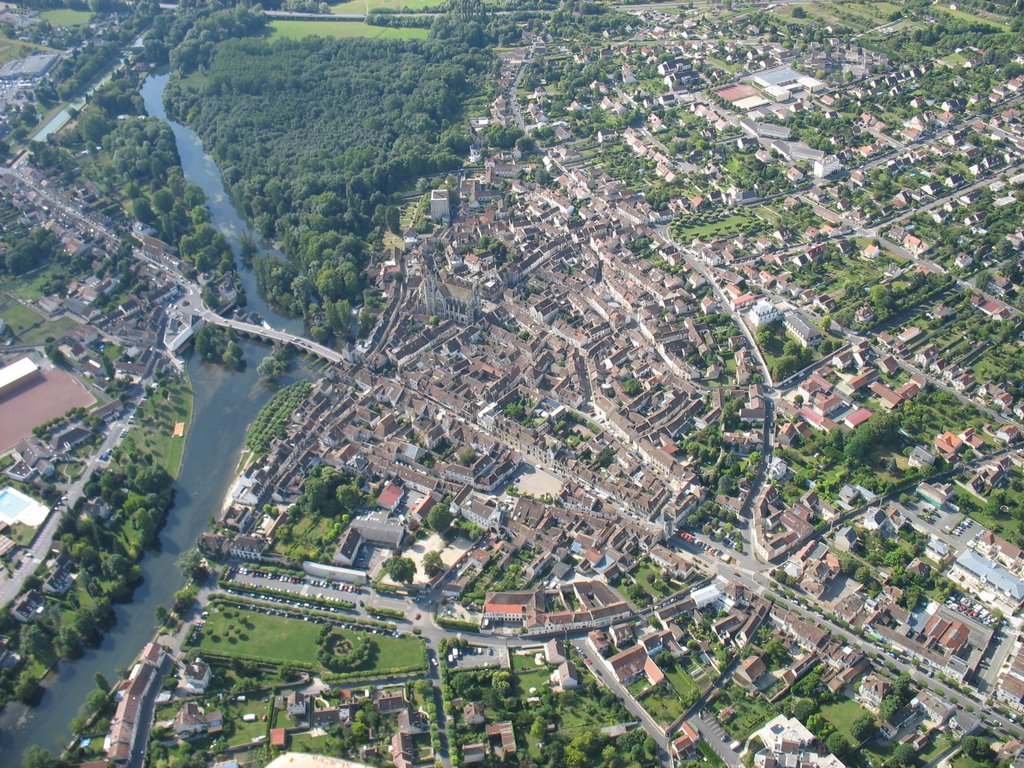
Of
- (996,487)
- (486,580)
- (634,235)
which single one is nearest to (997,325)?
(996,487)

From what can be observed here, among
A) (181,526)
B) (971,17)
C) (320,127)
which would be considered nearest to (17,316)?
(181,526)

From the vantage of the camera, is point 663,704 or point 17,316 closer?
point 663,704

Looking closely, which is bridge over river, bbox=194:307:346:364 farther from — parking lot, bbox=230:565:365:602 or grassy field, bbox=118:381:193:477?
parking lot, bbox=230:565:365:602

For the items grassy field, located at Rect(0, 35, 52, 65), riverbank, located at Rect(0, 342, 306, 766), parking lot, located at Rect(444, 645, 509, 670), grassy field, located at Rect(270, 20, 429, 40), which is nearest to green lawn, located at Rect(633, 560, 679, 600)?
parking lot, located at Rect(444, 645, 509, 670)

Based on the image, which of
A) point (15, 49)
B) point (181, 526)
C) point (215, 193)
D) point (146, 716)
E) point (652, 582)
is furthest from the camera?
point (15, 49)

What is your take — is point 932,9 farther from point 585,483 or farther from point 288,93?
point 585,483

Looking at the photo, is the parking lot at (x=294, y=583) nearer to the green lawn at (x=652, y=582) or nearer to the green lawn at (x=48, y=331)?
the green lawn at (x=652, y=582)

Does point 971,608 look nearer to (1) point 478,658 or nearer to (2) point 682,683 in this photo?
(2) point 682,683
